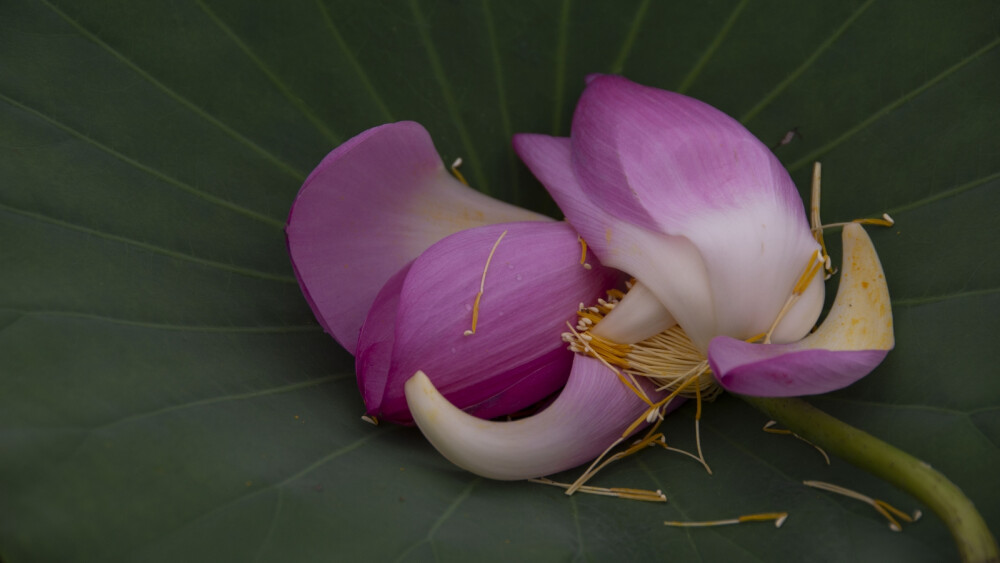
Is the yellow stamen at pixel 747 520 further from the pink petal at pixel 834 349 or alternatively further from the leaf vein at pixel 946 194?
the leaf vein at pixel 946 194

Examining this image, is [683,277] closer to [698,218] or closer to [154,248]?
[698,218]

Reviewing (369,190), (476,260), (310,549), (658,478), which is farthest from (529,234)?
(310,549)

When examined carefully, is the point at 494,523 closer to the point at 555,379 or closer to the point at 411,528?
the point at 411,528

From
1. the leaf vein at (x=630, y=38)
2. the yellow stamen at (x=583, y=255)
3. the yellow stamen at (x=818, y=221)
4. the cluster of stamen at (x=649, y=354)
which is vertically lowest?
the cluster of stamen at (x=649, y=354)

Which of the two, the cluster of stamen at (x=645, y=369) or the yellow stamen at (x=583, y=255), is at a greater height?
Result: the yellow stamen at (x=583, y=255)

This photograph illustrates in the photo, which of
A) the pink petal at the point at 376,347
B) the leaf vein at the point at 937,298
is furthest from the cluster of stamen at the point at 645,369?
the pink petal at the point at 376,347

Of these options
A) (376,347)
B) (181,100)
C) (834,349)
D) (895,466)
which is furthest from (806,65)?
(181,100)

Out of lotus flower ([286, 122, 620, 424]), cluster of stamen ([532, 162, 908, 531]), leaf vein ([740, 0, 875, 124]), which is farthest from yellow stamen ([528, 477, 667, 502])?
leaf vein ([740, 0, 875, 124])
